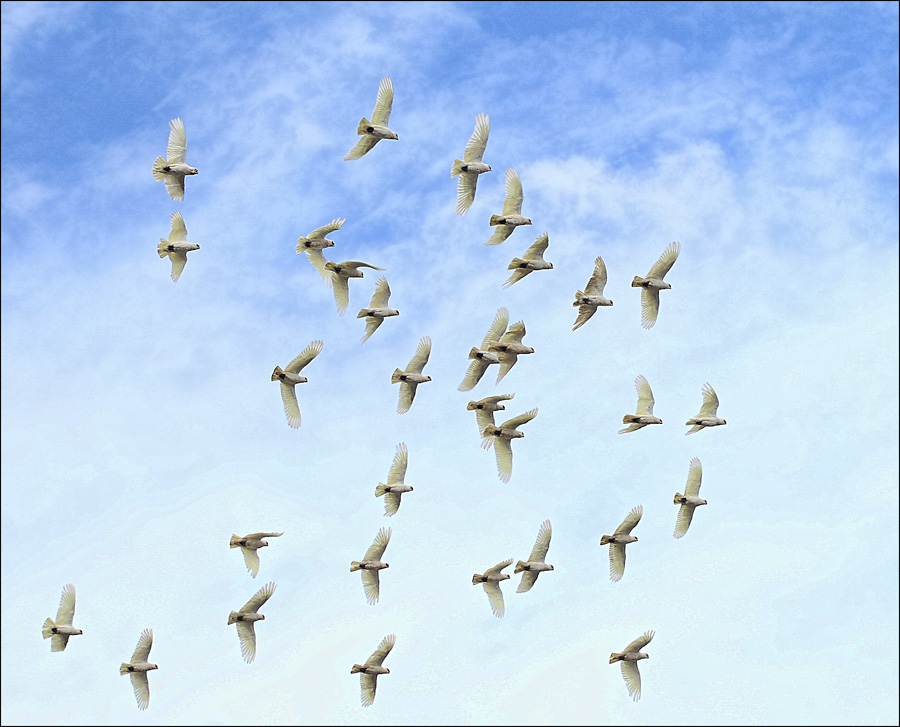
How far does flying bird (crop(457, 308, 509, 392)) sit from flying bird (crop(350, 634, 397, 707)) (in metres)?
9.55

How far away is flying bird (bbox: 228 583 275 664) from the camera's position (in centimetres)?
6650

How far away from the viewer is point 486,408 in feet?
233

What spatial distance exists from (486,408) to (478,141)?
36.6 ft

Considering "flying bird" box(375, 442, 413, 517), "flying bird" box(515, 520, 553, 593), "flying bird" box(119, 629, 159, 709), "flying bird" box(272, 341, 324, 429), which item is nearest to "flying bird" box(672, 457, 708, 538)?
"flying bird" box(515, 520, 553, 593)

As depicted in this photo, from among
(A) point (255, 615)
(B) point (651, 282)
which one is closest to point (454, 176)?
(B) point (651, 282)

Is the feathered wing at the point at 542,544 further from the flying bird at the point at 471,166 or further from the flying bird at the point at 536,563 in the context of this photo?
the flying bird at the point at 471,166

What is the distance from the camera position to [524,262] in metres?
68.9

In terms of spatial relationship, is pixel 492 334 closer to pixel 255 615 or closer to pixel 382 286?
pixel 382 286

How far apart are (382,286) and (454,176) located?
Answer: 225 inches

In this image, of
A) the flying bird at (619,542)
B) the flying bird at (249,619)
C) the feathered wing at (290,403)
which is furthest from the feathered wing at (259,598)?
the flying bird at (619,542)

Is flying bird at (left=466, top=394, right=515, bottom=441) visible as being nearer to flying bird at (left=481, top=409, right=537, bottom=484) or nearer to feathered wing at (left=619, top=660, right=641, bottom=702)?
flying bird at (left=481, top=409, right=537, bottom=484)

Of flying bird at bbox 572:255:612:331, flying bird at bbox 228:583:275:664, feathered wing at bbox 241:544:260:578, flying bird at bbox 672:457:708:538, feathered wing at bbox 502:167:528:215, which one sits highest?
feathered wing at bbox 502:167:528:215

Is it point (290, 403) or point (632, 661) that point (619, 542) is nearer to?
point (632, 661)

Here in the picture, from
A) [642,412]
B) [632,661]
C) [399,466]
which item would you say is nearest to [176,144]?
[399,466]
